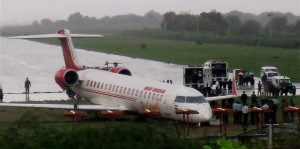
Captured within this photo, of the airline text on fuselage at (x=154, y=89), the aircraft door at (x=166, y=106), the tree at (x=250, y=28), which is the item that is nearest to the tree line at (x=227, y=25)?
the tree at (x=250, y=28)

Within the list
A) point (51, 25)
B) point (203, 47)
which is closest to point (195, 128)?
point (203, 47)

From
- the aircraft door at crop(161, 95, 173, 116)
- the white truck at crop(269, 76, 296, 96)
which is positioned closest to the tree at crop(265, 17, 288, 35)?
the white truck at crop(269, 76, 296, 96)

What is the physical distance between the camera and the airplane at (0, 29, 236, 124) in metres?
29.1

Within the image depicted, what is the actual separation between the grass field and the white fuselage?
85.5 ft

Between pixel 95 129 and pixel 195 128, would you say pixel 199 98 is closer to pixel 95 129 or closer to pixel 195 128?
pixel 195 128

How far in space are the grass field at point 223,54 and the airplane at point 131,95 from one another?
1021 inches

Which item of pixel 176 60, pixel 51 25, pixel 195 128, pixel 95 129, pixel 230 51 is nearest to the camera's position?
pixel 95 129

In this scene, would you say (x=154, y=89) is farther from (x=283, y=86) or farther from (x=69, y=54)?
(x=283, y=86)

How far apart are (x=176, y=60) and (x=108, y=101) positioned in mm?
52118

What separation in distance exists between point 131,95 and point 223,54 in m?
60.9

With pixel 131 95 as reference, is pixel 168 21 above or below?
above

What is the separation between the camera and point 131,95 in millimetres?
31812

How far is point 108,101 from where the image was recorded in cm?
3388

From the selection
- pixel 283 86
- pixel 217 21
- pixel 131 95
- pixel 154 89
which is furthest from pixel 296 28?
pixel 154 89
